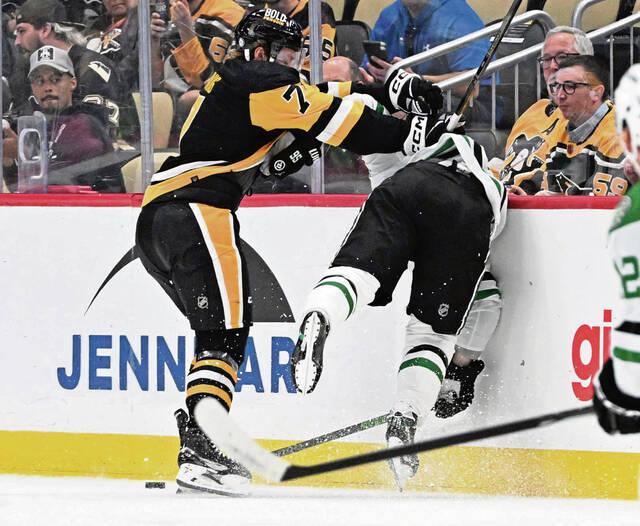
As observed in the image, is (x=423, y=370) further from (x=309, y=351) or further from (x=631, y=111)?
(x=631, y=111)

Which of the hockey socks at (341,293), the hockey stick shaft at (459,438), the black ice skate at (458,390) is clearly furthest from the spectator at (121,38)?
the hockey stick shaft at (459,438)

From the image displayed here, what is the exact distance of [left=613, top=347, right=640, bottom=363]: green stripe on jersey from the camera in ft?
6.57

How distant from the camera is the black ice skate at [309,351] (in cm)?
310

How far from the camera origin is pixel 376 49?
3.92 meters

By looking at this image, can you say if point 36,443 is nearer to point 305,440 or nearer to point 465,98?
point 305,440

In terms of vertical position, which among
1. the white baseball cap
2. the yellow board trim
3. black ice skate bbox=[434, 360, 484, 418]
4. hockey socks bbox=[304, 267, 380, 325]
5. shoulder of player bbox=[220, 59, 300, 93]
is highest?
the white baseball cap

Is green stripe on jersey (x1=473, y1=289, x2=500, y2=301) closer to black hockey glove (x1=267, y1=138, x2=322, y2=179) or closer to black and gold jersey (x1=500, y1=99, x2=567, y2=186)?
black and gold jersey (x1=500, y1=99, x2=567, y2=186)

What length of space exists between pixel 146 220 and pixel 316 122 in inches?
22.1

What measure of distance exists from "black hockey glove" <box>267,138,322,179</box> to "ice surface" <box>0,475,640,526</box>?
924 mm

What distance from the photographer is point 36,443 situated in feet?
13.0

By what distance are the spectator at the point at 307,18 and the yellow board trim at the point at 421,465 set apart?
1221mm

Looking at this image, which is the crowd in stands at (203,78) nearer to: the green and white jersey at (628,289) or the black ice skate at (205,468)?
the black ice skate at (205,468)

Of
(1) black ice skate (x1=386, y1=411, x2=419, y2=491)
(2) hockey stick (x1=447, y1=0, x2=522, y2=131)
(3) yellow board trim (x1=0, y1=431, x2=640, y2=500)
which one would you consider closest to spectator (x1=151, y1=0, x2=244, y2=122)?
(2) hockey stick (x1=447, y1=0, x2=522, y2=131)

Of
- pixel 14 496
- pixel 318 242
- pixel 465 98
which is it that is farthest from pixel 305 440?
pixel 465 98
